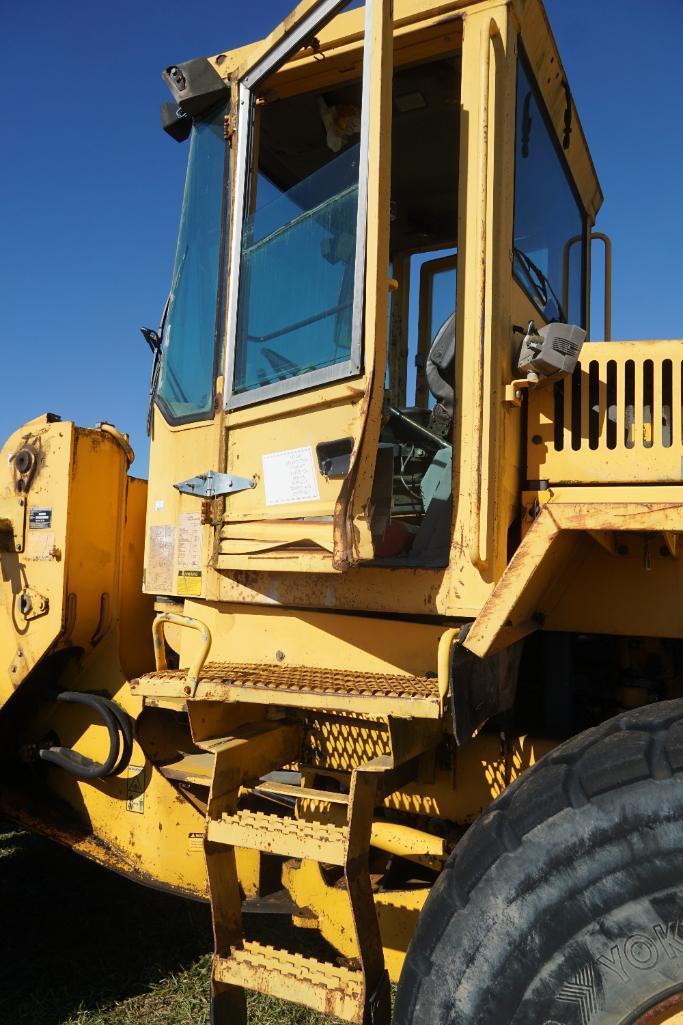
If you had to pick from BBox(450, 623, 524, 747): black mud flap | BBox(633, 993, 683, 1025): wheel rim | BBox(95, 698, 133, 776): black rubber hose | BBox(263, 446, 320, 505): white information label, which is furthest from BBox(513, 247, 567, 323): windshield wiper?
BBox(95, 698, 133, 776): black rubber hose

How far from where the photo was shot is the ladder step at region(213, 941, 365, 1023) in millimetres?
1755

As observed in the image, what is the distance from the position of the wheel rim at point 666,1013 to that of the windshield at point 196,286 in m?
1.86

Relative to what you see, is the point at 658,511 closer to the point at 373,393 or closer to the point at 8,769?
the point at 373,393

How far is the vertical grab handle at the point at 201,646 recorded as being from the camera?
6.88ft

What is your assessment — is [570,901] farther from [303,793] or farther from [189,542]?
[189,542]

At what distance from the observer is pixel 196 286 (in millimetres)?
2588

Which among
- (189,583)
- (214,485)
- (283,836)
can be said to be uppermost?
(214,485)

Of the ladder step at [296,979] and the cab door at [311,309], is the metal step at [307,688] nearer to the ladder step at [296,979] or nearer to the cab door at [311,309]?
the cab door at [311,309]

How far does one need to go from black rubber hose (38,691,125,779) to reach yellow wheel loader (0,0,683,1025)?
1cm

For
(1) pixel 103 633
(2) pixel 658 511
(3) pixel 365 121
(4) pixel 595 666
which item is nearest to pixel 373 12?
(3) pixel 365 121

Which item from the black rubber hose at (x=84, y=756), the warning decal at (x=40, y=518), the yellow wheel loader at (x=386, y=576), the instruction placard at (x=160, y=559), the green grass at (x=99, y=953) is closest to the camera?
the yellow wheel loader at (x=386, y=576)

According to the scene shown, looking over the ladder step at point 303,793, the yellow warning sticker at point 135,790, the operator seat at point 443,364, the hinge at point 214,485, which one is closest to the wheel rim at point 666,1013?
the ladder step at point 303,793

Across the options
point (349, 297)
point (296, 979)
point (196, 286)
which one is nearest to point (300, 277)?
point (349, 297)

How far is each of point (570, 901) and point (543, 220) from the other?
2.20 metres
